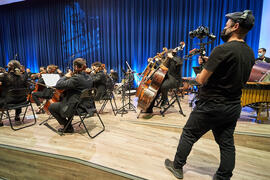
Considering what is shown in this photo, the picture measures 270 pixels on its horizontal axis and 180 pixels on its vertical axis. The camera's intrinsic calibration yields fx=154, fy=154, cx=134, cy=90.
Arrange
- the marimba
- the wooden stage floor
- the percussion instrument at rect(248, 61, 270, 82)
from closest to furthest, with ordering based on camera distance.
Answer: the wooden stage floor, the marimba, the percussion instrument at rect(248, 61, 270, 82)

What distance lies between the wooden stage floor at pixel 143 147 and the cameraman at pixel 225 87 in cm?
55

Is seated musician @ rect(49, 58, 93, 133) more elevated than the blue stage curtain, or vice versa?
the blue stage curtain

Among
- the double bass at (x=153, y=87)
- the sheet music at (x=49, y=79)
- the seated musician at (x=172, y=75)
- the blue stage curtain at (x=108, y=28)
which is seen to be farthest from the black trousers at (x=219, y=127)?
the blue stage curtain at (x=108, y=28)

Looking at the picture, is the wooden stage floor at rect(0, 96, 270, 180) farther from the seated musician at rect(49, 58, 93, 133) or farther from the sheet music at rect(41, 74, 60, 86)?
the sheet music at rect(41, 74, 60, 86)

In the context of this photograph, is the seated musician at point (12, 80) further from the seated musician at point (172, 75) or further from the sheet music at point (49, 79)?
the seated musician at point (172, 75)

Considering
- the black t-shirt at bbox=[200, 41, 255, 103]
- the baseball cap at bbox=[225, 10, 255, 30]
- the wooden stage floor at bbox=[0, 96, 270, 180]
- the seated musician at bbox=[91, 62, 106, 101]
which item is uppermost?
the baseball cap at bbox=[225, 10, 255, 30]

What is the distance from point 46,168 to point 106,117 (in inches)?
71.4

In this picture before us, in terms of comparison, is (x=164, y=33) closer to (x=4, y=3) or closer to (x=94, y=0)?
(x=94, y=0)

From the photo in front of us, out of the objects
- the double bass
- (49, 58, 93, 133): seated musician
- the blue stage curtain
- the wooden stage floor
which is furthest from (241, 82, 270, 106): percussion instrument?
the blue stage curtain

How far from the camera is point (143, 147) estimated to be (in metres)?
2.46

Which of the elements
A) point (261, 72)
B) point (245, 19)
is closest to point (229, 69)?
point (245, 19)

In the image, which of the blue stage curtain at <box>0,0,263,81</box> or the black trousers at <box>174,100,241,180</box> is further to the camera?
the blue stage curtain at <box>0,0,263,81</box>

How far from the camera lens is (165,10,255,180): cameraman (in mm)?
1294

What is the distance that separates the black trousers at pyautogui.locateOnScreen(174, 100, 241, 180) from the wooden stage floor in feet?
1.45
